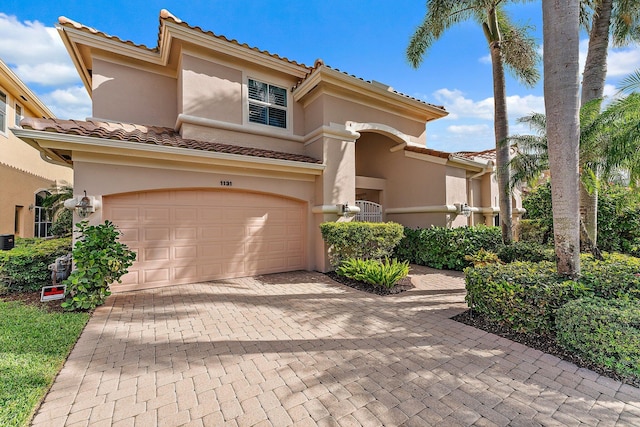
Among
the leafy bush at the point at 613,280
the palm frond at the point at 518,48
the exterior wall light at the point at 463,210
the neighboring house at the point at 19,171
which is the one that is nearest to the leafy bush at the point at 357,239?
the exterior wall light at the point at 463,210

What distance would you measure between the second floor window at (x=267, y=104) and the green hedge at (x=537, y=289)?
8.49 metres

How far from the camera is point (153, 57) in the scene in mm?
9641

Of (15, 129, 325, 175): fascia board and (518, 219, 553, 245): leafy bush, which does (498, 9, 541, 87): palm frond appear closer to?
(518, 219, 553, 245): leafy bush

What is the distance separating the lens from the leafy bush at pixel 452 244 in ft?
32.5

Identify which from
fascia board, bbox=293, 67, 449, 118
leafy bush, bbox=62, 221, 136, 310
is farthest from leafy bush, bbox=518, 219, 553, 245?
leafy bush, bbox=62, 221, 136, 310

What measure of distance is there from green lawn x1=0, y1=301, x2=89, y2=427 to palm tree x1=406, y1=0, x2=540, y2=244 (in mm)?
11883

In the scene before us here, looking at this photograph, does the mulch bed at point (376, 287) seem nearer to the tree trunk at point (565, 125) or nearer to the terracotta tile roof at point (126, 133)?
the tree trunk at point (565, 125)

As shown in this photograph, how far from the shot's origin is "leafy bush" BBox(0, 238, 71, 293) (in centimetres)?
715

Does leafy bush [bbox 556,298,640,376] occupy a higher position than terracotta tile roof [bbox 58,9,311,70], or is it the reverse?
terracotta tile roof [bbox 58,9,311,70]

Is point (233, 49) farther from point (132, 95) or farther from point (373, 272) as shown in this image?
point (373, 272)

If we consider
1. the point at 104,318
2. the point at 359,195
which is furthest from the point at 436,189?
the point at 104,318

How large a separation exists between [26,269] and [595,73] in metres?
17.1

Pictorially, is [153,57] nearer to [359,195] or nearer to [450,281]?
[359,195]

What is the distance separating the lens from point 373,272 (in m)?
7.66
